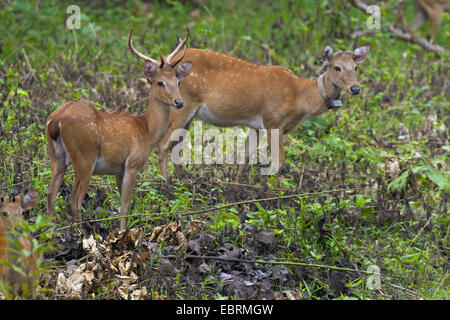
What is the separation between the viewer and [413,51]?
11992mm

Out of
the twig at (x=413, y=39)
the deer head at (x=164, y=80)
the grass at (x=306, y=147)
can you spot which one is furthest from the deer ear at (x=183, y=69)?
the twig at (x=413, y=39)

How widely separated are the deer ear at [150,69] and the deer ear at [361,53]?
2601mm

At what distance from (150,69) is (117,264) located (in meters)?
2.01

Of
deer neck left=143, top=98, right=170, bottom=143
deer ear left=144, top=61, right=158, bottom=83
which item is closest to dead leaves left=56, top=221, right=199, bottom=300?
deer neck left=143, top=98, right=170, bottom=143

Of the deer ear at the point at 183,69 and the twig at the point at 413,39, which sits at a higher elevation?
the twig at the point at 413,39

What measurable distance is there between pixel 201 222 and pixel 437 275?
192 cm

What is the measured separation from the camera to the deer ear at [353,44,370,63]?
8.23 m

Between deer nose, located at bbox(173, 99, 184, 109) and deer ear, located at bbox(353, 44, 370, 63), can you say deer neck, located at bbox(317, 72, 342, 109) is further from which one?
deer nose, located at bbox(173, 99, 184, 109)

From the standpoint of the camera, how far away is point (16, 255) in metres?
4.41

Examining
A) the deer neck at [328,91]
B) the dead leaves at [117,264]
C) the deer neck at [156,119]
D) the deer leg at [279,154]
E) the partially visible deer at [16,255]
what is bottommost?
the dead leaves at [117,264]

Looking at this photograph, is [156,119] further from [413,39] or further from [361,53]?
[413,39]

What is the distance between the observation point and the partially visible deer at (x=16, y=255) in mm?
4305

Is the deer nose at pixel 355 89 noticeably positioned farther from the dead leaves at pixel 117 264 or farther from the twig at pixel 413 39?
the twig at pixel 413 39
